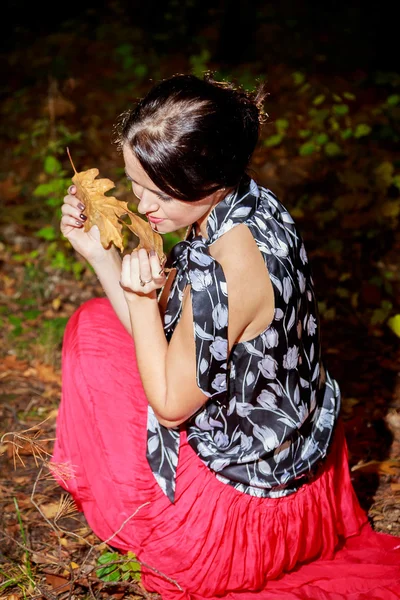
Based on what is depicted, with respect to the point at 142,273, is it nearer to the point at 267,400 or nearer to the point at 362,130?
the point at 267,400

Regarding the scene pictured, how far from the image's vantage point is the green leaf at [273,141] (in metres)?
5.21

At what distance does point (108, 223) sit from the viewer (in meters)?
1.92

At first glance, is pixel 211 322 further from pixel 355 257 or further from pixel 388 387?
pixel 355 257

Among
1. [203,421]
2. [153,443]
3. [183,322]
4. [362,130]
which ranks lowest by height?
[153,443]

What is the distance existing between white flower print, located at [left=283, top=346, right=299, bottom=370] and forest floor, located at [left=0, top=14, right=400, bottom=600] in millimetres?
740

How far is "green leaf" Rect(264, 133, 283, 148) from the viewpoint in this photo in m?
5.21

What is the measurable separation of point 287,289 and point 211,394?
331 millimetres

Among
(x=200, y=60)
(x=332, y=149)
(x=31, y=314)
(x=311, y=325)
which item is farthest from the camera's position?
(x=200, y=60)

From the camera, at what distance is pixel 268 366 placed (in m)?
1.77

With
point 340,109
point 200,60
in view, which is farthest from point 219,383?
point 200,60

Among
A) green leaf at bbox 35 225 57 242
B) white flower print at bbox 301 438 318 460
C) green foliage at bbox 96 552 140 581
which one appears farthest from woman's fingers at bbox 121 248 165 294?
green leaf at bbox 35 225 57 242

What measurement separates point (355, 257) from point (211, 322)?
8.41 feet

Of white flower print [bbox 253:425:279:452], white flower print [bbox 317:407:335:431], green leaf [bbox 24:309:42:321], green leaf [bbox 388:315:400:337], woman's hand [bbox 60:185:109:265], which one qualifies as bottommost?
green leaf [bbox 24:309:42:321]

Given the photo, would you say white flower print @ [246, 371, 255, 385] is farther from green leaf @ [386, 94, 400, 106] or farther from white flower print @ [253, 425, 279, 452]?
green leaf @ [386, 94, 400, 106]
